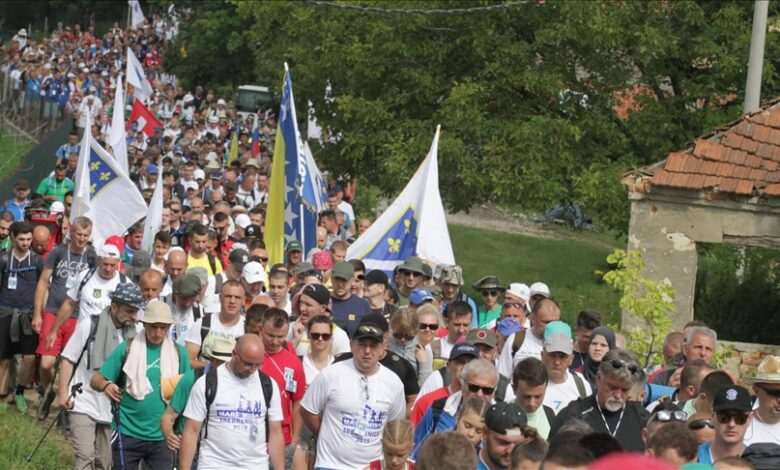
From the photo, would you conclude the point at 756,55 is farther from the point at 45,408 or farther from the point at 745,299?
the point at 45,408

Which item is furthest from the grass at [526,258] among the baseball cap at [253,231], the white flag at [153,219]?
the white flag at [153,219]

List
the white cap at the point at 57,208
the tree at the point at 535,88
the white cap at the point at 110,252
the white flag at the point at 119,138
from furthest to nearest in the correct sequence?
the tree at the point at 535,88 → the white flag at the point at 119,138 → the white cap at the point at 57,208 → the white cap at the point at 110,252

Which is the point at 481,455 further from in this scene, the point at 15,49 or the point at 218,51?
the point at 218,51

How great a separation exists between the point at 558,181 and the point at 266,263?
891cm

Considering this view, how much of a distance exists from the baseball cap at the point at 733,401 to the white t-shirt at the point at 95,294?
224 inches

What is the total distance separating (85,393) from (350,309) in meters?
2.35

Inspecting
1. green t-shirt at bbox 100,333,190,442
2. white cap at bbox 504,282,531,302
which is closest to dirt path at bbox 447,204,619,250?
white cap at bbox 504,282,531,302

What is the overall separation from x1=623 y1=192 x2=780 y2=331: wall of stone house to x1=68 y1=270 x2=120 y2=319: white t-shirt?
6878mm

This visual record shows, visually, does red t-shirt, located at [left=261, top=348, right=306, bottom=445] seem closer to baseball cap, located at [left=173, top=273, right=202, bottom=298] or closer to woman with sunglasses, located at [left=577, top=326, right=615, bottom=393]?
baseball cap, located at [left=173, top=273, right=202, bottom=298]

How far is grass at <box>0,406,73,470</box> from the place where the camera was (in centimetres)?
1193

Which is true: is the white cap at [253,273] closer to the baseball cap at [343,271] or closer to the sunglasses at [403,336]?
the baseball cap at [343,271]

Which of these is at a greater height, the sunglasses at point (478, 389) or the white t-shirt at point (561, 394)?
the sunglasses at point (478, 389)

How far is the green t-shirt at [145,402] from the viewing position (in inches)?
422

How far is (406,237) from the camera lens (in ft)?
53.1
